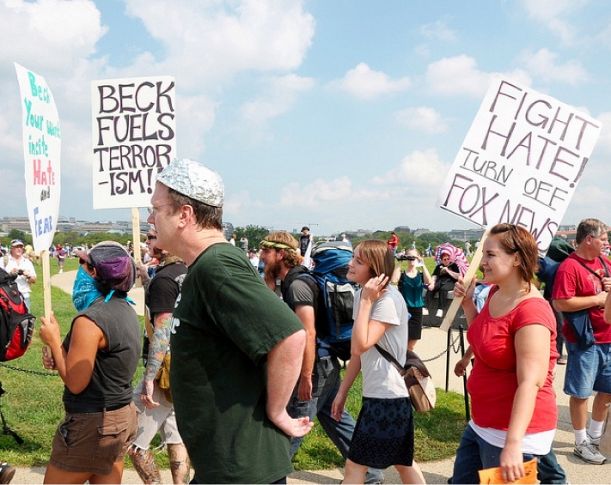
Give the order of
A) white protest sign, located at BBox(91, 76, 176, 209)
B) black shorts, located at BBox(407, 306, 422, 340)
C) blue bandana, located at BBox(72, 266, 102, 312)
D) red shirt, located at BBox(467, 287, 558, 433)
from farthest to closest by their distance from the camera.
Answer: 1. black shorts, located at BBox(407, 306, 422, 340)
2. white protest sign, located at BBox(91, 76, 176, 209)
3. blue bandana, located at BBox(72, 266, 102, 312)
4. red shirt, located at BBox(467, 287, 558, 433)

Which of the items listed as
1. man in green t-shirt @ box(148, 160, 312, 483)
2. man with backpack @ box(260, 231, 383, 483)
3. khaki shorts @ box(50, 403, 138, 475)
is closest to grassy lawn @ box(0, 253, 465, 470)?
man with backpack @ box(260, 231, 383, 483)

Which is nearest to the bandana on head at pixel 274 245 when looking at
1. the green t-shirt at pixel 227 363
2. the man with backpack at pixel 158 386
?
the man with backpack at pixel 158 386

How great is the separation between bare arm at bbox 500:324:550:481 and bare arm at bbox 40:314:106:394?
191 cm

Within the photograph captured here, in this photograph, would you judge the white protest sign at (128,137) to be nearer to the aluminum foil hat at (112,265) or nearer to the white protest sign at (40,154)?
the white protest sign at (40,154)

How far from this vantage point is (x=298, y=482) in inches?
172

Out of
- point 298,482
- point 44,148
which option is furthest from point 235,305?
point 298,482

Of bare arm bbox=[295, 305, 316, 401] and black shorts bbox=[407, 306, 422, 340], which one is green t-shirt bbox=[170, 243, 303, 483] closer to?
bare arm bbox=[295, 305, 316, 401]

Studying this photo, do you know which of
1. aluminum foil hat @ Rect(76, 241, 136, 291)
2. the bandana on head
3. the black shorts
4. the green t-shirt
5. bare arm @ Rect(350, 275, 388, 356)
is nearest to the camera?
the green t-shirt

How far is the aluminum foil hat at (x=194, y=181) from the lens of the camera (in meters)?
2.01

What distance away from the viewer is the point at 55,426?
5.40m

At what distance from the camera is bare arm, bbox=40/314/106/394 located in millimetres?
2850

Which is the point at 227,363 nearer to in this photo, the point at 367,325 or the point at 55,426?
the point at 367,325

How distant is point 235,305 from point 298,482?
2.98 meters

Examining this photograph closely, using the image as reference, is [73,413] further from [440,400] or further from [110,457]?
[440,400]
